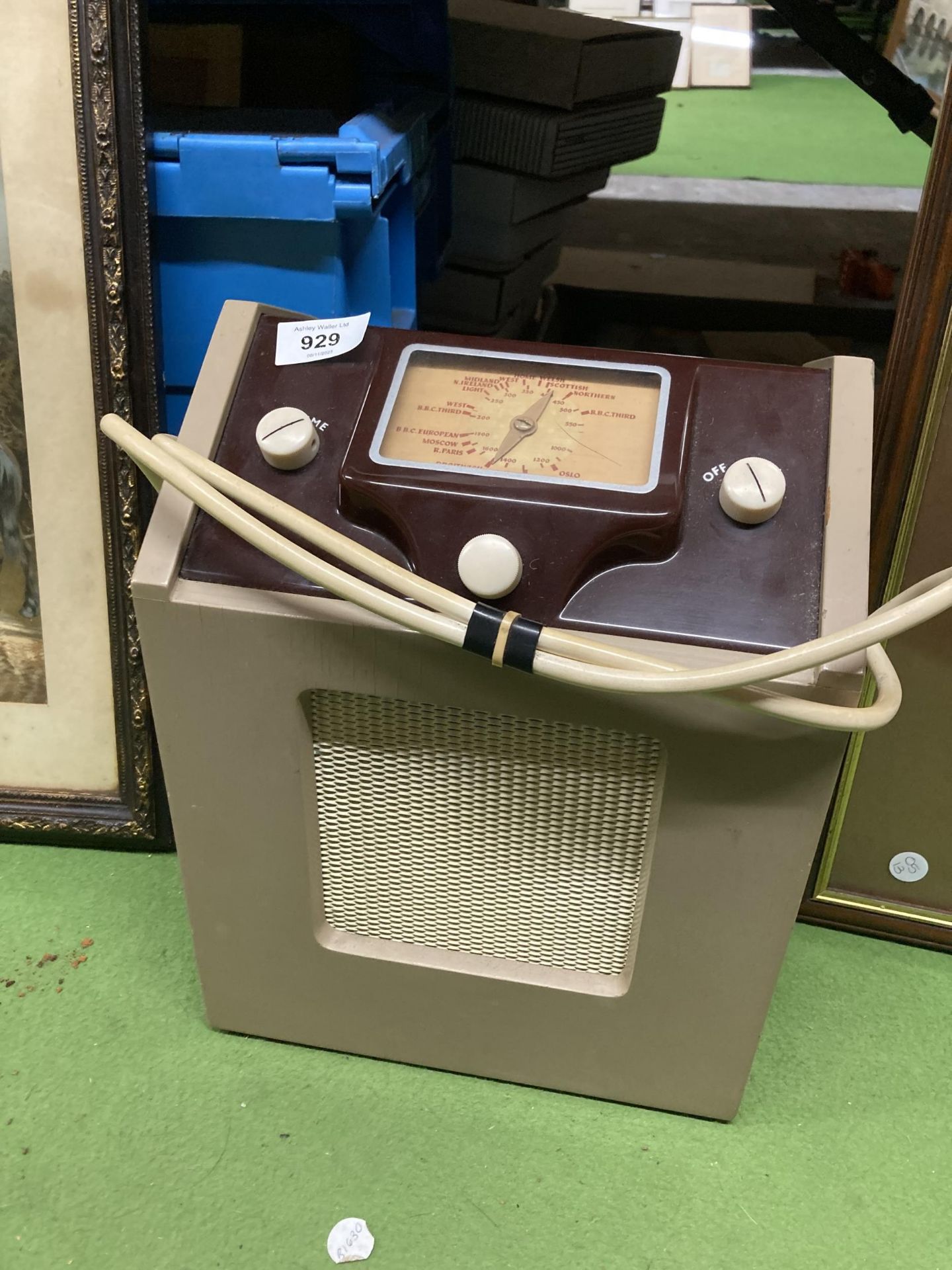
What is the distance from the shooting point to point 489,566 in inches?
27.1

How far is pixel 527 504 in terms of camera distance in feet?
2.33

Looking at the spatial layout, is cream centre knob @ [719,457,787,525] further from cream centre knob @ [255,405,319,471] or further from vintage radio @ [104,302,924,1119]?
cream centre knob @ [255,405,319,471]

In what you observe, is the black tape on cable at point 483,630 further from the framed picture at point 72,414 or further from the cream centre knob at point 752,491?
the framed picture at point 72,414

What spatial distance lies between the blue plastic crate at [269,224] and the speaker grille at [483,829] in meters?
0.48

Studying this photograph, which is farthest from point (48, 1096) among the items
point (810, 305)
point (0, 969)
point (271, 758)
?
point (810, 305)

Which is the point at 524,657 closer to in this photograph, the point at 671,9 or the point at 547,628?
the point at 547,628

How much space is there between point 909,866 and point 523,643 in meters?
0.66

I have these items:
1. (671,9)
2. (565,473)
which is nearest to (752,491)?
(565,473)

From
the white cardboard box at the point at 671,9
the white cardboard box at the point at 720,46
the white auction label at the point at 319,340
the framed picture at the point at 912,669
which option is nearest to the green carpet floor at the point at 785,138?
the white cardboard box at the point at 720,46

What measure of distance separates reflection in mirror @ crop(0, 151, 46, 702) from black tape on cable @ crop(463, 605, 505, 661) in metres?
0.62

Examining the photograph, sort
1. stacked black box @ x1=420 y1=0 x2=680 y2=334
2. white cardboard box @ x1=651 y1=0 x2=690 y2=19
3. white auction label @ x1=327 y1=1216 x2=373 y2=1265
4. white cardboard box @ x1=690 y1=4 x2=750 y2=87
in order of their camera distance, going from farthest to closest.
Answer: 1. white cardboard box @ x1=690 y1=4 x2=750 y2=87
2. white cardboard box @ x1=651 y1=0 x2=690 y2=19
3. stacked black box @ x1=420 y1=0 x2=680 y2=334
4. white auction label @ x1=327 y1=1216 x2=373 y2=1265

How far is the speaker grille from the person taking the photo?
0.79m

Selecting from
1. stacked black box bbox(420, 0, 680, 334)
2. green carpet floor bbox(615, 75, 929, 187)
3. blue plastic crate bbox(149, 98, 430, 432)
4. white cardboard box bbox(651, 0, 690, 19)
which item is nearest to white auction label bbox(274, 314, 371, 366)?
blue plastic crate bbox(149, 98, 430, 432)

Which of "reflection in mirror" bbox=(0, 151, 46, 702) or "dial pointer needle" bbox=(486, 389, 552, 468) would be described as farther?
"reflection in mirror" bbox=(0, 151, 46, 702)
